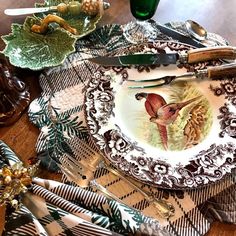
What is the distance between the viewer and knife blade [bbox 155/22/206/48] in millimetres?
834

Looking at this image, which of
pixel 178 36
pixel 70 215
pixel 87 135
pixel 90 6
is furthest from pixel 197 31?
pixel 70 215

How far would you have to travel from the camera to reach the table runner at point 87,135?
0.63m

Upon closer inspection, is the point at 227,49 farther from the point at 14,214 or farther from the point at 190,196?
the point at 14,214

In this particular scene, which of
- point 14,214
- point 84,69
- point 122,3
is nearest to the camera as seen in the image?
point 14,214

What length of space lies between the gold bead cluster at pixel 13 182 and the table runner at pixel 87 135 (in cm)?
6

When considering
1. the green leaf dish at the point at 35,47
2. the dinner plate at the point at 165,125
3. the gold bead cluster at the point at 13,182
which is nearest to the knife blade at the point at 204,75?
the dinner plate at the point at 165,125

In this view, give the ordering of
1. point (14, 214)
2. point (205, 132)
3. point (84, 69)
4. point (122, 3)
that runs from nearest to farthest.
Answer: point (14, 214)
point (205, 132)
point (84, 69)
point (122, 3)

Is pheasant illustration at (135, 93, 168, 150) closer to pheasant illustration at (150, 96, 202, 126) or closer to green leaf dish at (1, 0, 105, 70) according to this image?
pheasant illustration at (150, 96, 202, 126)

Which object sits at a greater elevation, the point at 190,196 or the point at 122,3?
the point at 122,3

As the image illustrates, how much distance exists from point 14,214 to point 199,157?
0.89 feet

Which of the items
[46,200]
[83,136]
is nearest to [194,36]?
[83,136]

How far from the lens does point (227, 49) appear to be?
760 mm

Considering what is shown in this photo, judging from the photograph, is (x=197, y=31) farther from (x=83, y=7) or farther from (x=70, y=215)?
(x=70, y=215)

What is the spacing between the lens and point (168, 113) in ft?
2.36
